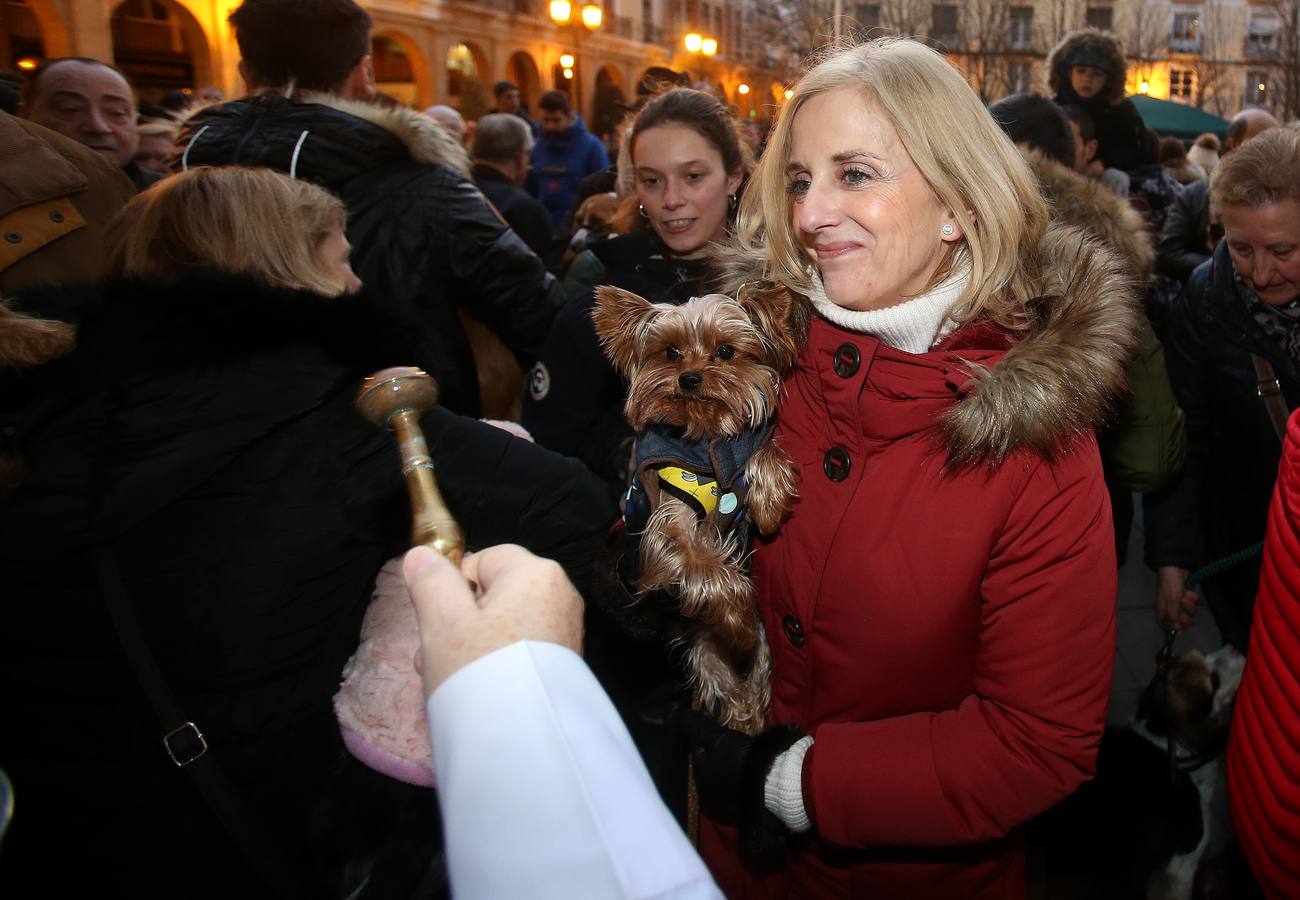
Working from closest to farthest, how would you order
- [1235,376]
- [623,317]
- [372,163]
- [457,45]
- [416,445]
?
[416,445] < [623,317] < [1235,376] < [372,163] < [457,45]

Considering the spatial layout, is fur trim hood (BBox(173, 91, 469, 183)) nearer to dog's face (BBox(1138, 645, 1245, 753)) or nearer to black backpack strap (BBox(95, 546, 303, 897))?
black backpack strap (BBox(95, 546, 303, 897))

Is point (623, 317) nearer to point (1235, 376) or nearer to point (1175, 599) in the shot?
point (1235, 376)

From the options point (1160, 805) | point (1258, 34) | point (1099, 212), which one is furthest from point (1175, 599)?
point (1258, 34)

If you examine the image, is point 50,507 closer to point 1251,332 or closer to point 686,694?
point 686,694

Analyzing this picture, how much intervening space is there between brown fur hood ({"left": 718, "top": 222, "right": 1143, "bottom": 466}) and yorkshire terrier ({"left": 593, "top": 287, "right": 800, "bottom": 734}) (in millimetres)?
506

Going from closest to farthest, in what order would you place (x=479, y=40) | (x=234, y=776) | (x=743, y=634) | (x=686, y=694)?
(x=234, y=776)
(x=743, y=634)
(x=686, y=694)
(x=479, y=40)

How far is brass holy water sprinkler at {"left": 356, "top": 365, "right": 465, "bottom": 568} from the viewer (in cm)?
108

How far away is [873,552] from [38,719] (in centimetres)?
171

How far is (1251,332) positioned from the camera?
2.77 metres

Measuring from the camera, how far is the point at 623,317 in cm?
222

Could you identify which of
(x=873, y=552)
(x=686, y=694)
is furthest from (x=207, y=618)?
(x=686, y=694)

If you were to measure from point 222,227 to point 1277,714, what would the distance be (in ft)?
7.83

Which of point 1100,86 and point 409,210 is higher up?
point 1100,86

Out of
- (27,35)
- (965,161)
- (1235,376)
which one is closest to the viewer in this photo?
(965,161)
